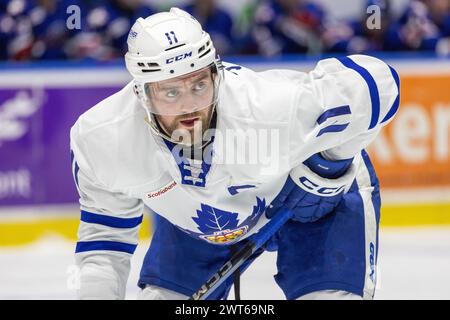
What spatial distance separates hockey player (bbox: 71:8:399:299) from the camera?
3.03 m

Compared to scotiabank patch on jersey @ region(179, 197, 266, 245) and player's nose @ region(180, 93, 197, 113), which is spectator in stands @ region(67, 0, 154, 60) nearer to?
scotiabank patch on jersey @ region(179, 197, 266, 245)

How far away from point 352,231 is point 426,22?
4023mm

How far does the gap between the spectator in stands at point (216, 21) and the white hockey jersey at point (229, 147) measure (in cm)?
342

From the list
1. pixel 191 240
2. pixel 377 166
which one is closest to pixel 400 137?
pixel 377 166

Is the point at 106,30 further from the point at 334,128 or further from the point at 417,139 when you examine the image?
the point at 334,128

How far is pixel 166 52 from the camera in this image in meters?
2.99

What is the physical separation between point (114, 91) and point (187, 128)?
Result: 312cm

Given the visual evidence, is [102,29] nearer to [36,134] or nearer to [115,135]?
[36,134]

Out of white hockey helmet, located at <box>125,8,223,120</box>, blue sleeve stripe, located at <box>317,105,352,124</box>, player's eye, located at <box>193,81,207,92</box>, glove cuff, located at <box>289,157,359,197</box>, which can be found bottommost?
glove cuff, located at <box>289,157,359,197</box>

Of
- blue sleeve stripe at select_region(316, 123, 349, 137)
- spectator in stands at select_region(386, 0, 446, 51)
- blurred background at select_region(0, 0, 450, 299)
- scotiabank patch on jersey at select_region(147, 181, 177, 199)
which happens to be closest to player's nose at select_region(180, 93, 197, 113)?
scotiabank patch on jersey at select_region(147, 181, 177, 199)

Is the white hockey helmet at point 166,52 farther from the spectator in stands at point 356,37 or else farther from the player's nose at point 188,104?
the spectator in stands at point 356,37

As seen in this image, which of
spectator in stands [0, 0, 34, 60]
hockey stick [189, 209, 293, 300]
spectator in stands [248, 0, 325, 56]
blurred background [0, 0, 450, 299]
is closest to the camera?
hockey stick [189, 209, 293, 300]

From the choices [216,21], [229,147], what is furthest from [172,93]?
[216,21]
